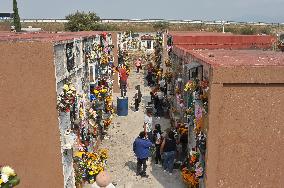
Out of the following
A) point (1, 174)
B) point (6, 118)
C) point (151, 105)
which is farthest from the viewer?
point (151, 105)

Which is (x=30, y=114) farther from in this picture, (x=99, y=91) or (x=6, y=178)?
(x=99, y=91)

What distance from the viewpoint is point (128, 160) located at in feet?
40.1

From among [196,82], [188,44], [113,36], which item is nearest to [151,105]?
[188,44]

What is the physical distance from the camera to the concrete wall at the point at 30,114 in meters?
7.18

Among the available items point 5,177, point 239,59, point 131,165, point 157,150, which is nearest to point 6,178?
point 5,177

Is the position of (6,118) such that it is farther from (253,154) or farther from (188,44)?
(188,44)

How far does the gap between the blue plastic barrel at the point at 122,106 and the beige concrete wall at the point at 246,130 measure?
378 inches

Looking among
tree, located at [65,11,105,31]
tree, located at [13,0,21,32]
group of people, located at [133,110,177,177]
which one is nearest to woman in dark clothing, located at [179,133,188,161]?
group of people, located at [133,110,177,177]

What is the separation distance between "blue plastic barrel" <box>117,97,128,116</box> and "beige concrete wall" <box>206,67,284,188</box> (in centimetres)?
960

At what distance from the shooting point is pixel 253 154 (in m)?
7.98

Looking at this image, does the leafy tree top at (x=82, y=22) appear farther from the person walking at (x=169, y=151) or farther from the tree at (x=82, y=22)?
the person walking at (x=169, y=151)

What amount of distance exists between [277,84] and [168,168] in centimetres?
487

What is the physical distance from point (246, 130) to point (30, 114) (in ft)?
15.2

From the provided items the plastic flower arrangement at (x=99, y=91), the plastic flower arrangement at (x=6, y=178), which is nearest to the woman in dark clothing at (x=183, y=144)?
the plastic flower arrangement at (x=99, y=91)
